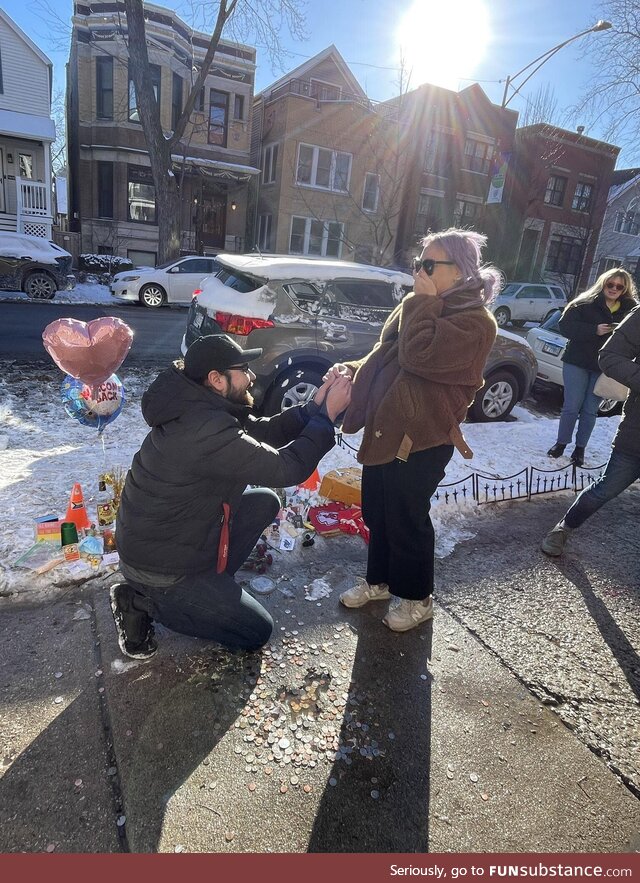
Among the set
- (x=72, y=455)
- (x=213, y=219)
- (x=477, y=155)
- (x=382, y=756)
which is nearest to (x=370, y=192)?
(x=477, y=155)

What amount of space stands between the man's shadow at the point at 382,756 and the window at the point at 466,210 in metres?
29.0

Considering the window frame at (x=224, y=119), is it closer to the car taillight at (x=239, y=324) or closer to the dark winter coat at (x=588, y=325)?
the car taillight at (x=239, y=324)

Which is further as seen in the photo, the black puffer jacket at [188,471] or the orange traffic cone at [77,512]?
the orange traffic cone at [77,512]

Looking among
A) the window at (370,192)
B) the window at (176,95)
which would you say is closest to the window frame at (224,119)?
the window at (176,95)

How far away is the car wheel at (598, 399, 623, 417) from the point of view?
6.97 metres

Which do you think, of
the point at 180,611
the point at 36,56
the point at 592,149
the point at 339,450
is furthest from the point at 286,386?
the point at 592,149

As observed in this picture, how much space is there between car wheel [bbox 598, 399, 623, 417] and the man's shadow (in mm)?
5460

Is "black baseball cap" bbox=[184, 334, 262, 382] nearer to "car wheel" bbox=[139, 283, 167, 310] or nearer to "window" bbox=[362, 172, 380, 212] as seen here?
"car wheel" bbox=[139, 283, 167, 310]

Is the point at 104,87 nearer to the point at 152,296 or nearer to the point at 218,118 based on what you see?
the point at 218,118

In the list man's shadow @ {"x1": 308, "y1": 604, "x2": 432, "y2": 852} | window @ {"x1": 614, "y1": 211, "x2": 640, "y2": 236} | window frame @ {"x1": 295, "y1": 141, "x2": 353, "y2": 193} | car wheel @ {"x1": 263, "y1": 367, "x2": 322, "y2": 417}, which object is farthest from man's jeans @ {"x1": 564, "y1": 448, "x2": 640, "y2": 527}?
window @ {"x1": 614, "y1": 211, "x2": 640, "y2": 236}

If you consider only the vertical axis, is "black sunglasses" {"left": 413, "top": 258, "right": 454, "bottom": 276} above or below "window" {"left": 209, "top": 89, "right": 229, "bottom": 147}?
below

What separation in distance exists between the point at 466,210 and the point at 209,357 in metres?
30.1

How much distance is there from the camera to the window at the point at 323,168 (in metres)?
24.5

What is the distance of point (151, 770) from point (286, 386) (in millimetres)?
3901
